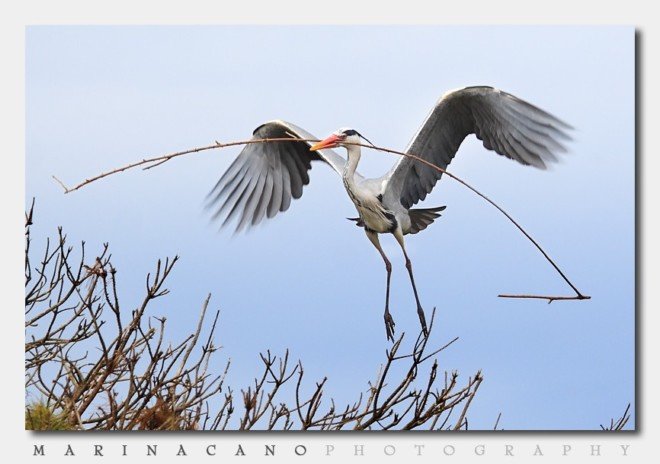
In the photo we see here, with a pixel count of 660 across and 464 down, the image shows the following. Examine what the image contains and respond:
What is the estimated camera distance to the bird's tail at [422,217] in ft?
11.1

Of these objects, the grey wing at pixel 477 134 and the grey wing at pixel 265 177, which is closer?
the grey wing at pixel 477 134

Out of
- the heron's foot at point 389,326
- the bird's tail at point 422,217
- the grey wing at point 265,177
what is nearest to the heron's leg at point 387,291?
the heron's foot at point 389,326

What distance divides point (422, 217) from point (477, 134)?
35 cm

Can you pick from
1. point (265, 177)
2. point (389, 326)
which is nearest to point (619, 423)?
point (389, 326)

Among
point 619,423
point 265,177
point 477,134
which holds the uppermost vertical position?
point 477,134

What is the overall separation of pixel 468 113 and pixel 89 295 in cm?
142

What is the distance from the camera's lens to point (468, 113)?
337 centimetres

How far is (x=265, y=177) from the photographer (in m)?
3.76

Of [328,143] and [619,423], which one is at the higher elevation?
[328,143]

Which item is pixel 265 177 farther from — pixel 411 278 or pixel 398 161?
pixel 411 278

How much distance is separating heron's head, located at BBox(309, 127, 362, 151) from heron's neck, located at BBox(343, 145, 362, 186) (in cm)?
3

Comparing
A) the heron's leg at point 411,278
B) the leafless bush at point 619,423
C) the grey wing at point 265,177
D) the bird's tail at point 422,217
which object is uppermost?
the grey wing at point 265,177

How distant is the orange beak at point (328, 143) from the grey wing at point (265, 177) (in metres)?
0.16

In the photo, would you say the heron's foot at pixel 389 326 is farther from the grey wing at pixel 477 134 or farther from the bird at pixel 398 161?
the grey wing at pixel 477 134
